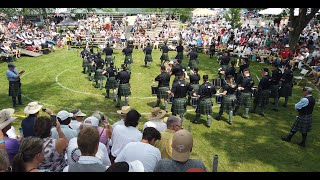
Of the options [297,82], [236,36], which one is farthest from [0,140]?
[236,36]

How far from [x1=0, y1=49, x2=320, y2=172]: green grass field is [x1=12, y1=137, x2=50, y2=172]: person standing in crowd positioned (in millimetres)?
4156

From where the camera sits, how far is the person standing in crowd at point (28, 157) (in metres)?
3.32

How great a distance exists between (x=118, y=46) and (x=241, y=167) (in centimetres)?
1919

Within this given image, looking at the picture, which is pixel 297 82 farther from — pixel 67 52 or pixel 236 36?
pixel 67 52

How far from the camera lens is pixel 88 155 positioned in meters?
3.44

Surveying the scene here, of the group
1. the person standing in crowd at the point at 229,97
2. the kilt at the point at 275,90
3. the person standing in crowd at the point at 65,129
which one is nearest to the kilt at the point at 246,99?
the person standing in crowd at the point at 229,97

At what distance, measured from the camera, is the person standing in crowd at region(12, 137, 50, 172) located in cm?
332

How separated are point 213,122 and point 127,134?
5566 mm

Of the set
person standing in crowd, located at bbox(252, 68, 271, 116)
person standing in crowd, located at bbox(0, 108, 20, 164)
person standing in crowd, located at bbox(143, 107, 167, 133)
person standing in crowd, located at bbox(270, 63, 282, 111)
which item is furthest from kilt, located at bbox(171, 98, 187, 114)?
person standing in crowd, located at bbox(0, 108, 20, 164)

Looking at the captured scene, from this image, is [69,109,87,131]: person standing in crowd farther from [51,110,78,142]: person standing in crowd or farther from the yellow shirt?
the yellow shirt

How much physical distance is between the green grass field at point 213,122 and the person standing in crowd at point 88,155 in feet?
12.4

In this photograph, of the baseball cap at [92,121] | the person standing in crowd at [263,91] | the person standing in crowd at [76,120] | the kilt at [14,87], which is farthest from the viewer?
the kilt at [14,87]

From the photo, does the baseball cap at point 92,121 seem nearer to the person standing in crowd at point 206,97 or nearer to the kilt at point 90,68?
the person standing in crowd at point 206,97

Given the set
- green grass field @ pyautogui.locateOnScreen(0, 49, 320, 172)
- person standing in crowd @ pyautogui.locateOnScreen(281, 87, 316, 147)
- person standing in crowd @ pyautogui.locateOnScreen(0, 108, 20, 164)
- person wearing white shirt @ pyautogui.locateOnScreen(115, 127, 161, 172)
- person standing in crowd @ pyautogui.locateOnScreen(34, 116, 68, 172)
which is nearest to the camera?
person wearing white shirt @ pyautogui.locateOnScreen(115, 127, 161, 172)
